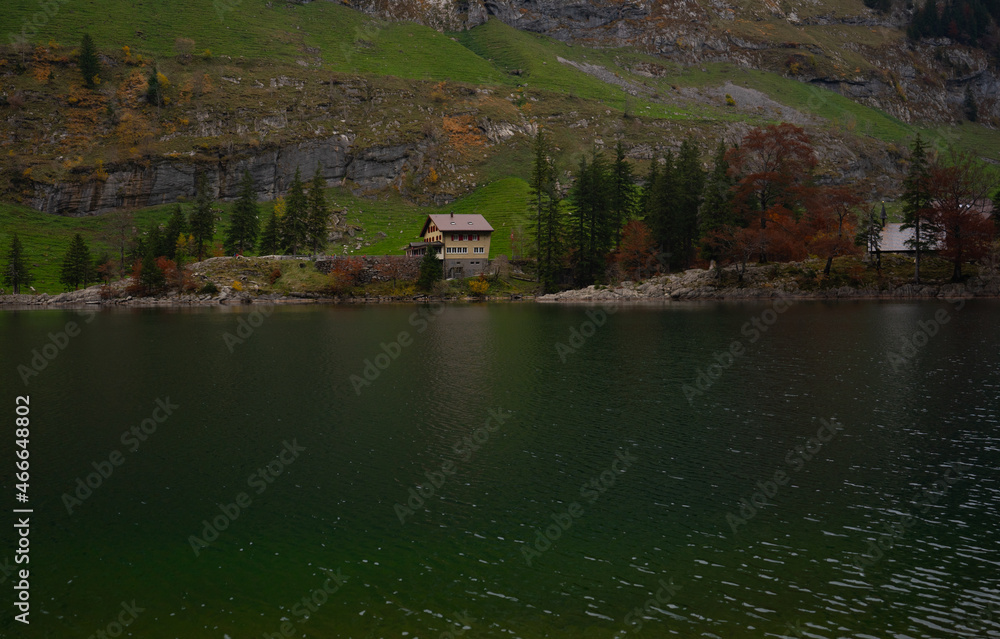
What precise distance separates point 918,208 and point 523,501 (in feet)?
389

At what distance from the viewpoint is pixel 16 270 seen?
13950 centimetres

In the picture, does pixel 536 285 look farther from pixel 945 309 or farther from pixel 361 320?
pixel 945 309

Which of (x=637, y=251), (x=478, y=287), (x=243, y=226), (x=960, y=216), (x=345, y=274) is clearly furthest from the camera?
(x=243, y=226)

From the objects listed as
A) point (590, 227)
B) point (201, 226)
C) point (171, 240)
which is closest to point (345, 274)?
point (201, 226)

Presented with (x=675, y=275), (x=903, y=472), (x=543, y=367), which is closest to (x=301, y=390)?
(x=543, y=367)

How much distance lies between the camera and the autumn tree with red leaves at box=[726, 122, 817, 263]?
4611 inches

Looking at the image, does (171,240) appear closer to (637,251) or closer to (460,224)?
(460,224)

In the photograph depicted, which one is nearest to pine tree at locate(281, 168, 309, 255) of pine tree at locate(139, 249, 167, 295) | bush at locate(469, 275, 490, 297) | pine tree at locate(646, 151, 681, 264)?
pine tree at locate(139, 249, 167, 295)

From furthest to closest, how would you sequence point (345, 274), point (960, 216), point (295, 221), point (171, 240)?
1. point (295, 221)
2. point (171, 240)
3. point (345, 274)
4. point (960, 216)

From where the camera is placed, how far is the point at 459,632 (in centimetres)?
1420

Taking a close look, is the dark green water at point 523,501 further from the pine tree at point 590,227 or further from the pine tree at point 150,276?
the pine tree at point 150,276

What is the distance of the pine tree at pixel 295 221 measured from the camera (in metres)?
153

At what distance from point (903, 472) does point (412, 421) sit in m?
23.0

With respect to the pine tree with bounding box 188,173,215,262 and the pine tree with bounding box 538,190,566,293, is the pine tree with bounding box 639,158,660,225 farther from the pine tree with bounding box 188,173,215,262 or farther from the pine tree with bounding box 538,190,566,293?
the pine tree with bounding box 188,173,215,262
